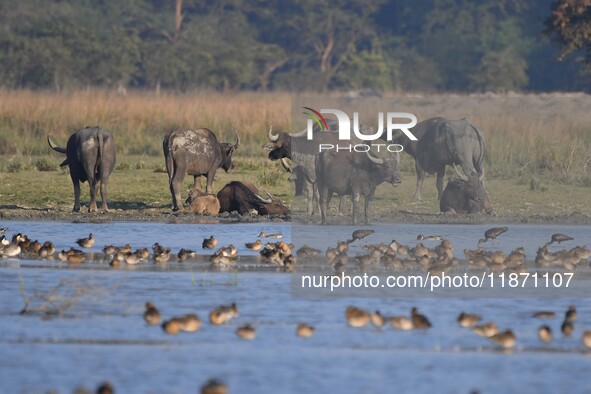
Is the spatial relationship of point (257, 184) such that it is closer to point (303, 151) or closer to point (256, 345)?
point (303, 151)

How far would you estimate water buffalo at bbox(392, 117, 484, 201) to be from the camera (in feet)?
71.7

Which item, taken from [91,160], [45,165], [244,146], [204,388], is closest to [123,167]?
[45,165]

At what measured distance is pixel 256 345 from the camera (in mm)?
10070

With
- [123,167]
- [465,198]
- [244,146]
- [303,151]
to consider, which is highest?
[303,151]

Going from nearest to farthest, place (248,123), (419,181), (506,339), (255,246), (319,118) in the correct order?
(506,339), (255,246), (319,118), (419,181), (248,123)

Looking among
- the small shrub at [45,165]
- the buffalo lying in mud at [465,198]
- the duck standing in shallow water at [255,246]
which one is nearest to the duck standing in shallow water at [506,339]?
the duck standing in shallow water at [255,246]

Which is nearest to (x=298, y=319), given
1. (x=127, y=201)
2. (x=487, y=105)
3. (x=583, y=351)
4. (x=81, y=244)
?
(x=583, y=351)

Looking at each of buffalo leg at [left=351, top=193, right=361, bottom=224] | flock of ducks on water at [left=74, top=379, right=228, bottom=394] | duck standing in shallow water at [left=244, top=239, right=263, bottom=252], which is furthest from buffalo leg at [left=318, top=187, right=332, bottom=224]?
flock of ducks on water at [left=74, top=379, right=228, bottom=394]

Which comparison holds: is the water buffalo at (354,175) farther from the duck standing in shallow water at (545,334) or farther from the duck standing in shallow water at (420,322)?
the duck standing in shallow water at (545,334)

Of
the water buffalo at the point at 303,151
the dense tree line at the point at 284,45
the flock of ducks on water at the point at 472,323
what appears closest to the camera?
the flock of ducks on water at the point at 472,323

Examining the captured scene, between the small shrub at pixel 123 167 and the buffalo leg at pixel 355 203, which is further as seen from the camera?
the small shrub at pixel 123 167

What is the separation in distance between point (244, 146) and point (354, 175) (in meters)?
9.90

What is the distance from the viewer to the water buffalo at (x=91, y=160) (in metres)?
19.1

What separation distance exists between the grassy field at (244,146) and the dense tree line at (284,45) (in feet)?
53.6
